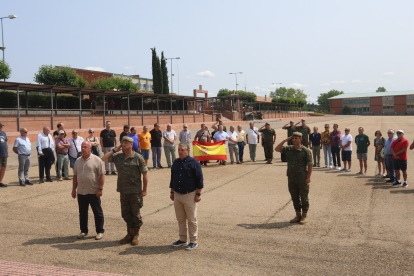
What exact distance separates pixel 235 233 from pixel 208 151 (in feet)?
29.0

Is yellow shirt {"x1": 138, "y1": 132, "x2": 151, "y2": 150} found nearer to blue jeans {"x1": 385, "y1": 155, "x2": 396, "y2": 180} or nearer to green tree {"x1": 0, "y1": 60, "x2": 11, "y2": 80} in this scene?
blue jeans {"x1": 385, "y1": 155, "x2": 396, "y2": 180}

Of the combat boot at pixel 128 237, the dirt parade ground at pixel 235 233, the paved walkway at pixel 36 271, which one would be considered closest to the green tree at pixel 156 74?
the dirt parade ground at pixel 235 233

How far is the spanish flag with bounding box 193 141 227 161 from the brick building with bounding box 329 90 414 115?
14191cm

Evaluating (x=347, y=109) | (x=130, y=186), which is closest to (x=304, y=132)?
(x=130, y=186)

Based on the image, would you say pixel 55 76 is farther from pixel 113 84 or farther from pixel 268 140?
pixel 268 140

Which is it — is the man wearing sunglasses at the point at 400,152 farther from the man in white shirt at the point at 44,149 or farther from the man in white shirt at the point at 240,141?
the man in white shirt at the point at 44,149

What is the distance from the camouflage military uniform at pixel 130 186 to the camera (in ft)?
19.4

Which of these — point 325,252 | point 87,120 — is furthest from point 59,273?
point 87,120

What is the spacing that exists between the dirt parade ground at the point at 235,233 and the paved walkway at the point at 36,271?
6.7 inches

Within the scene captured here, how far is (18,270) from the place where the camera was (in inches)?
189

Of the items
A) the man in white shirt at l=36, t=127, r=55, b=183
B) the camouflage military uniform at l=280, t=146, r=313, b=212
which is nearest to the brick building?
the camouflage military uniform at l=280, t=146, r=313, b=212

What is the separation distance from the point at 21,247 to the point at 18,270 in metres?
1.09

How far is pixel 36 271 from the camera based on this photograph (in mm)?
4773

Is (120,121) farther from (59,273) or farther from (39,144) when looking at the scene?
(59,273)
